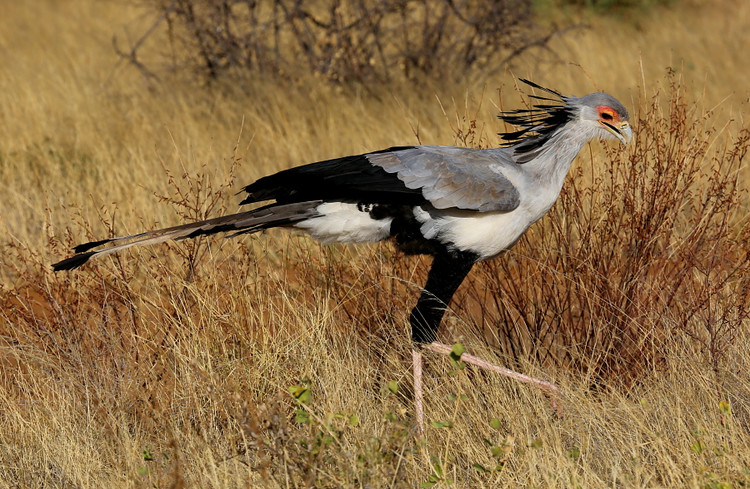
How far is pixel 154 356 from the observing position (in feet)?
12.1

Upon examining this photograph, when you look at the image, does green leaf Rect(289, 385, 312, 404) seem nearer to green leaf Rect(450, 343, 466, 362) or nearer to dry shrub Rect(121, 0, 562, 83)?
green leaf Rect(450, 343, 466, 362)

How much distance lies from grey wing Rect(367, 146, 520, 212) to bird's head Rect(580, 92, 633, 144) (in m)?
0.41

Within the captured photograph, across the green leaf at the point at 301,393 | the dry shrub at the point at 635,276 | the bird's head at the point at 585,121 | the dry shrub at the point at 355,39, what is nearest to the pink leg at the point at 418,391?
the dry shrub at the point at 635,276

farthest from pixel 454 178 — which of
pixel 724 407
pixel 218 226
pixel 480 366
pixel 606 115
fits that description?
pixel 724 407

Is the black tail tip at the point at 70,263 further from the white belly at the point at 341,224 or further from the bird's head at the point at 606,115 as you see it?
the bird's head at the point at 606,115

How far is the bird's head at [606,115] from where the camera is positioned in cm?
339

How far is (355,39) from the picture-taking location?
25.2 feet

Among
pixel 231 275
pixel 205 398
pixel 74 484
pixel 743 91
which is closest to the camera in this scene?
pixel 74 484

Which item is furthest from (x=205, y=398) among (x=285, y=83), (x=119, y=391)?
(x=285, y=83)

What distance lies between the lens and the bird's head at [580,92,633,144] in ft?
11.1

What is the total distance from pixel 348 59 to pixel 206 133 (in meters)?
1.49

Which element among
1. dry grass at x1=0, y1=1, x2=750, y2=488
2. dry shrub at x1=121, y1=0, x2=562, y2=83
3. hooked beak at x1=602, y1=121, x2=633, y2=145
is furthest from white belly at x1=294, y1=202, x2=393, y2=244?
dry shrub at x1=121, y1=0, x2=562, y2=83

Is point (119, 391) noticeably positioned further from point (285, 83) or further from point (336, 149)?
point (285, 83)

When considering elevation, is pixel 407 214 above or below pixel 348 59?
below
